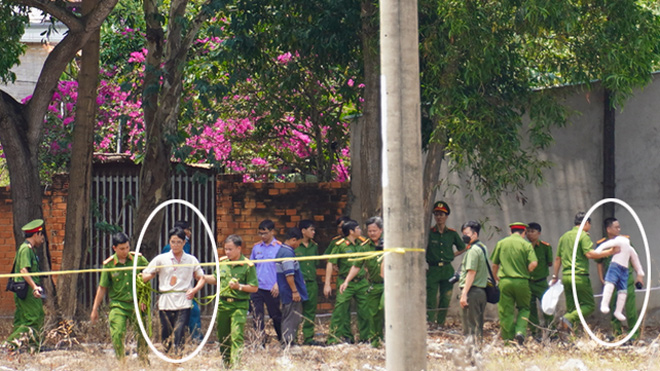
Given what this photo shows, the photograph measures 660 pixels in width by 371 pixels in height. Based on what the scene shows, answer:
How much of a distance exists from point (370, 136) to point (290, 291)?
8.07 ft

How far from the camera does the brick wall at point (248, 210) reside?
13.8m

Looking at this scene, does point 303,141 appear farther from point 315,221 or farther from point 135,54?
point 135,54

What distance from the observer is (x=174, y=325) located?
10.0 m

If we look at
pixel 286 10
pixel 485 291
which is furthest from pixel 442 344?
pixel 286 10

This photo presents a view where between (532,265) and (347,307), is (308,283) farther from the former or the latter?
(532,265)

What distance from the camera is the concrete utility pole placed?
6.45 m

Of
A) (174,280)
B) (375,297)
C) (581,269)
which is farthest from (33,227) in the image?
(581,269)

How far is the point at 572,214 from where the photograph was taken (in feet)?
42.8

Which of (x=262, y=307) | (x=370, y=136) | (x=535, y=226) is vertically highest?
(x=370, y=136)

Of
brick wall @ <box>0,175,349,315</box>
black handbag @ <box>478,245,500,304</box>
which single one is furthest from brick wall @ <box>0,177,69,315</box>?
black handbag @ <box>478,245,500,304</box>

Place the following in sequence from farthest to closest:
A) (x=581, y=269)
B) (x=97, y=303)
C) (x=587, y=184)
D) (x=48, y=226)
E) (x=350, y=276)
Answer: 1. (x=48, y=226)
2. (x=587, y=184)
3. (x=581, y=269)
4. (x=350, y=276)
5. (x=97, y=303)

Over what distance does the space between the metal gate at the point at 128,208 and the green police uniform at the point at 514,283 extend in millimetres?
4651

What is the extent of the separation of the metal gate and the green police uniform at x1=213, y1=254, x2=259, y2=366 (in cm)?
374

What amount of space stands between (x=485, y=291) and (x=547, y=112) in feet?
7.95
